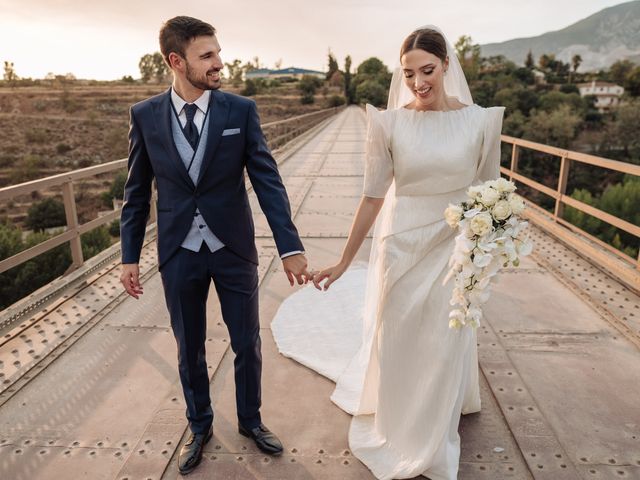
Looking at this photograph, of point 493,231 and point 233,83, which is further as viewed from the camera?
point 233,83

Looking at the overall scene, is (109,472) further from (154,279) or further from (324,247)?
(324,247)

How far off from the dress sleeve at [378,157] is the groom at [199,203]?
0.43m

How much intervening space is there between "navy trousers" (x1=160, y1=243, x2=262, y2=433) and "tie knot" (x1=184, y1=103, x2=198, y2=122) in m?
0.56

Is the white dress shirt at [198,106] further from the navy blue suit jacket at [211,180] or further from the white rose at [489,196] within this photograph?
the white rose at [489,196]

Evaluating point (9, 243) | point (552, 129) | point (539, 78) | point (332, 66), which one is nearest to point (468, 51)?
point (539, 78)

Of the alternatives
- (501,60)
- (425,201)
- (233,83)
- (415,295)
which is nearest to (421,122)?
(425,201)

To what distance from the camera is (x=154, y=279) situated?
4945 millimetres

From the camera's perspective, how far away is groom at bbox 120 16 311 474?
218 centimetres

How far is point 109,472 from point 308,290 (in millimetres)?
2569

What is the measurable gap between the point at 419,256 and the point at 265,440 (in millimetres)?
1179

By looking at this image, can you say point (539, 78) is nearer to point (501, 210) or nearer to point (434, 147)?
point (434, 147)

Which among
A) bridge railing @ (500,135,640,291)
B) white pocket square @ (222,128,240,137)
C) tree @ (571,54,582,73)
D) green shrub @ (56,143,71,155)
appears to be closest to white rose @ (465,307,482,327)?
white pocket square @ (222,128,240,137)

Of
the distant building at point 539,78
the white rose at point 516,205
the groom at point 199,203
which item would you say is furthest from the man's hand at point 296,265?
the distant building at point 539,78

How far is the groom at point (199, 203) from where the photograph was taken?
7.16 ft
